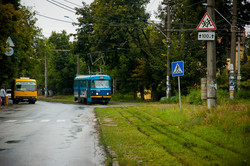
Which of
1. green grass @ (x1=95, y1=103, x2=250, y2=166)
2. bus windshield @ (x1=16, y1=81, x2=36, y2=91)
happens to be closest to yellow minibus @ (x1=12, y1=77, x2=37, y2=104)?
bus windshield @ (x1=16, y1=81, x2=36, y2=91)

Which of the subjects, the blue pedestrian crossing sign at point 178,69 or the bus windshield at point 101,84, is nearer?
the blue pedestrian crossing sign at point 178,69

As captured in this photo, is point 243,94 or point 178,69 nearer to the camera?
point 178,69

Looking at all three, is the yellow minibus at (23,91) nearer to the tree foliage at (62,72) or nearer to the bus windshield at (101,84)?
the bus windshield at (101,84)

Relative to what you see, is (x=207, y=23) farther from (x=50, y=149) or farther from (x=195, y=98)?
(x=195, y=98)

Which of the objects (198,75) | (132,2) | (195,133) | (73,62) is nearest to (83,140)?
(195,133)

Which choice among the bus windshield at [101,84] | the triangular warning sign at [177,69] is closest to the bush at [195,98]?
the triangular warning sign at [177,69]

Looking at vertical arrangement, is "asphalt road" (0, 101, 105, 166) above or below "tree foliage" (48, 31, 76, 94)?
below

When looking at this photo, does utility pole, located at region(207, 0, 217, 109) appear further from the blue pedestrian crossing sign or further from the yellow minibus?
the yellow minibus

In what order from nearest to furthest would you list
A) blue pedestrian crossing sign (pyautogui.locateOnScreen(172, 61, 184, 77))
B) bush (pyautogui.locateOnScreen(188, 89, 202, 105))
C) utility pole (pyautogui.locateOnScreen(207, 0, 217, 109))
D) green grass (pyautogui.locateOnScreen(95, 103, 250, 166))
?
green grass (pyautogui.locateOnScreen(95, 103, 250, 166)), utility pole (pyautogui.locateOnScreen(207, 0, 217, 109)), blue pedestrian crossing sign (pyautogui.locateOnScreen(172, 61, 184, 77)), bush (pyautogui.locateOnScreen(188, 89, 202, 105))

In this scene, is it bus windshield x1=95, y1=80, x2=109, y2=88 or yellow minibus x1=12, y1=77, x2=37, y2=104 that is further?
yellow minibus x1=12, y1=77, x2=37, y2=104

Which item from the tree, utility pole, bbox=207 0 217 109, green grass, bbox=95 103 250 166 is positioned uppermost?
the tree

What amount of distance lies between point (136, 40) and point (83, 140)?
3413 centimetres

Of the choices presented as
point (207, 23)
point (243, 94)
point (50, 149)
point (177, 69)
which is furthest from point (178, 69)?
point (50, 149)

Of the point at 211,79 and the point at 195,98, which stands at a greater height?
the point at 211,79
